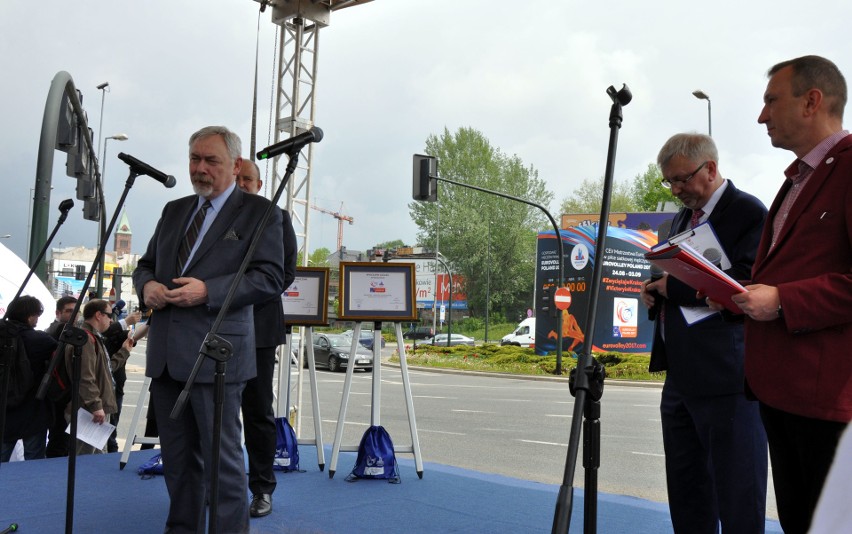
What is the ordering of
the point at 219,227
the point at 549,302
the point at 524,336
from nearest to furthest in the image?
the point at 219,227 < the point at 549,302 < the point at 524,336

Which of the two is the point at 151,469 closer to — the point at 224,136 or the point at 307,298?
the point at 307,298

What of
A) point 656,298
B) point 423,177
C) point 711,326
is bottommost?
point 711,326

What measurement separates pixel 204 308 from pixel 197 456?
73 centimetres

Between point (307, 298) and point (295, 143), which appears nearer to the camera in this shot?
point (295, 143)

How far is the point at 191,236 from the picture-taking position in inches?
137

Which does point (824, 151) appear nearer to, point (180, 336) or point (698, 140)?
point (698, 140)

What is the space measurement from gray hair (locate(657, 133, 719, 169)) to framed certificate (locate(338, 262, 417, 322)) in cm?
A: 301

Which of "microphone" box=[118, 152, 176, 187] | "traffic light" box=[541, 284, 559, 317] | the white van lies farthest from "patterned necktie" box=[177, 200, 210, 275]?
the white van

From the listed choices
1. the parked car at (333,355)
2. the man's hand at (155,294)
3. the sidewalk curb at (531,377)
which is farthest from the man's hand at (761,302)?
the parked car at (333,355)

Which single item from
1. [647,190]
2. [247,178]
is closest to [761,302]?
[247,178]

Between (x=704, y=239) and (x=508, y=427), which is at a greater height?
(x=704, y=239)

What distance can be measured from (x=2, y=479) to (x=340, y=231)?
13041cm

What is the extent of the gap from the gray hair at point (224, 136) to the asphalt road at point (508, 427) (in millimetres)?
2645

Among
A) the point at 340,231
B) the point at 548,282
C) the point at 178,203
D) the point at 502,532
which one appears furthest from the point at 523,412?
the point at 340,231
